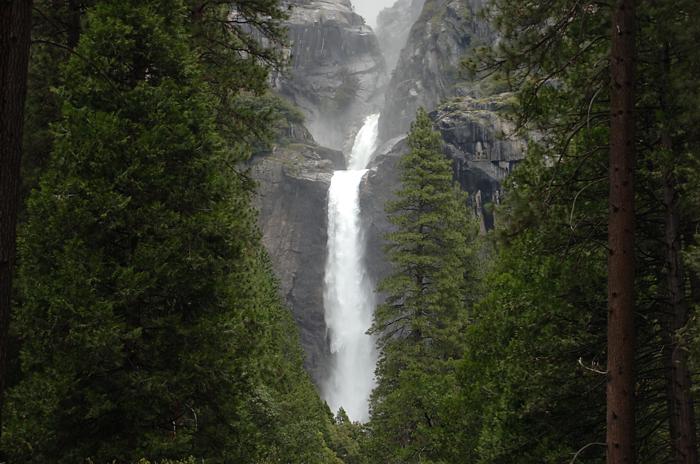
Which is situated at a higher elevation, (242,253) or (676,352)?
(242,253)

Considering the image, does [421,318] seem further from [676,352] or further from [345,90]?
[345,90]

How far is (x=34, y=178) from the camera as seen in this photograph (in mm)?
9133

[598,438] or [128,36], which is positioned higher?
[128,36]

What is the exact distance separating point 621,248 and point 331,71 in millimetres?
94906

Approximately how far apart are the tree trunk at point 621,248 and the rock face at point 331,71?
84.4m

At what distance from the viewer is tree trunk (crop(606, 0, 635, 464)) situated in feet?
17.6

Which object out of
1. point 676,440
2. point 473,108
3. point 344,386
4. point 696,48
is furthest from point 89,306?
point 473,108

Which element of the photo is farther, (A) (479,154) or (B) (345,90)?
(B) (345,90)

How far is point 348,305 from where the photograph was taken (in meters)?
50.2

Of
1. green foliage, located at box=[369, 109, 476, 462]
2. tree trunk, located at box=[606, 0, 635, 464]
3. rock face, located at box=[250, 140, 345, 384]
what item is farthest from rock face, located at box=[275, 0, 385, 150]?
tree trunk, located at box=[606, 0, 635, 464]

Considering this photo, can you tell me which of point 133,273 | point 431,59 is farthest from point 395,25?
point 133,273

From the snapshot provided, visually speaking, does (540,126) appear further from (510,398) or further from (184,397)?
(184,397)

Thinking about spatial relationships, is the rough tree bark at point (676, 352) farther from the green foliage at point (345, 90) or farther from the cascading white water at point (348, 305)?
the green foliage at point (345, 90)

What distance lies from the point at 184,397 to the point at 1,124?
4.67 metres
